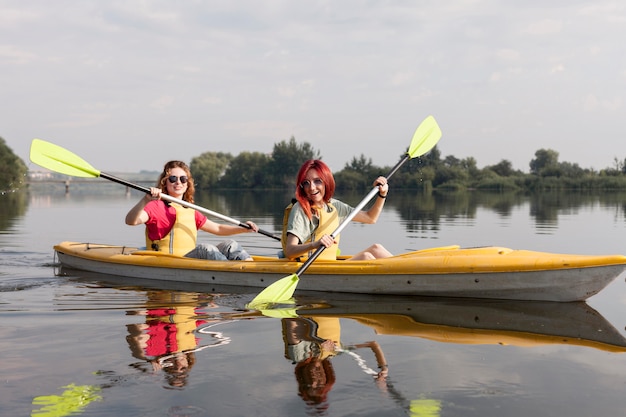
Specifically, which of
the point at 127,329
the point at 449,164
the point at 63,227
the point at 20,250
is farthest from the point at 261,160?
the point at 127,329

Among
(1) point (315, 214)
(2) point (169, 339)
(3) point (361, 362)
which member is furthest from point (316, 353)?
(1) point (315, 214)

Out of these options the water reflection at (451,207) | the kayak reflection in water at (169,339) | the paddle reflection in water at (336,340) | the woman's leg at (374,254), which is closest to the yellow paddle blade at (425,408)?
the paddle reflection in water at (336,340)

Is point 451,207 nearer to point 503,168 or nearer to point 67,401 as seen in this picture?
point 67,401

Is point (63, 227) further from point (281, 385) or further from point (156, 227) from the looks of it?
point (281, 385)

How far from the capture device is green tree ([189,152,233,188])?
77.4 metres

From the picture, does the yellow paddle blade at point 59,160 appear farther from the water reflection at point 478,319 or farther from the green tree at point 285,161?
the green tree at point 285,161

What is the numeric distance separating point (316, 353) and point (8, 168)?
52.3 meters

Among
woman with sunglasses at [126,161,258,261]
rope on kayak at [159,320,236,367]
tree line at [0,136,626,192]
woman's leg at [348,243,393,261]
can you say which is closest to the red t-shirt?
woman with sunglasses at [126,161,258,261]

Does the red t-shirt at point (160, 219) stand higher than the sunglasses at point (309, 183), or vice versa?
the sunglasses at point (309, 183)

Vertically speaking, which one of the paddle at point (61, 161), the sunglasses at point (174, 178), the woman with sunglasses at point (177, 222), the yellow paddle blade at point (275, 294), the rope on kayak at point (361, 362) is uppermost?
the paddle at point (61, 161)

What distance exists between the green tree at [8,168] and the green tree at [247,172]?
28513 mm

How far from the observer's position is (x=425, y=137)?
26.1 ft

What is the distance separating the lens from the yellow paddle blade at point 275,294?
5.54 metres

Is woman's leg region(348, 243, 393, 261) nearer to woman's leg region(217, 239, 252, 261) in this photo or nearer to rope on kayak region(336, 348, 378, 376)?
woman's leg region(217, 239, 252, 261)
